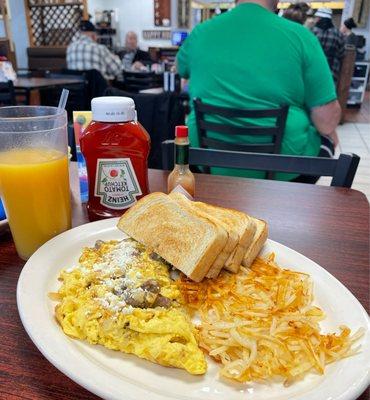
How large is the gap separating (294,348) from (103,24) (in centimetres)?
1289

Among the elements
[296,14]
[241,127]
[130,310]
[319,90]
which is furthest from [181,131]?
[296,14]

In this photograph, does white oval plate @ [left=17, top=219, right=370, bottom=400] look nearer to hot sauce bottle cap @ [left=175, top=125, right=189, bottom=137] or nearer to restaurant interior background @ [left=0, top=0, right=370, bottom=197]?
hot sauce bottle cap @ [left=175, top=125, right=189, bottom=137]

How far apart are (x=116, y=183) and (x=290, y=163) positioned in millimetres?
700

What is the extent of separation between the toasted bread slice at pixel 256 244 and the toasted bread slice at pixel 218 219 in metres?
0.05

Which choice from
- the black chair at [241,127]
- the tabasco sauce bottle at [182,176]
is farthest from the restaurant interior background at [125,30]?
the tabasco sauce bottle at [182,176]

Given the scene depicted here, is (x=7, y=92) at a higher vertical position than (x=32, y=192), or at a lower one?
lower

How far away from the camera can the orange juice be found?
2.68 feet

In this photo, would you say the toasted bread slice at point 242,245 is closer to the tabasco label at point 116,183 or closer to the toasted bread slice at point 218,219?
the toasted bread slice at point 218,219

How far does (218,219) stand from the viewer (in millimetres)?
846

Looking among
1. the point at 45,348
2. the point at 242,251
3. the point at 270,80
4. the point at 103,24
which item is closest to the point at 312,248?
the point at 242,251

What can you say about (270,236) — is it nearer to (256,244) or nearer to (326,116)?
(256,244)

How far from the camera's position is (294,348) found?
23.3 inches

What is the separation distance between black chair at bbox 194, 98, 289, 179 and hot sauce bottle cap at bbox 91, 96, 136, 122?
1008 mm

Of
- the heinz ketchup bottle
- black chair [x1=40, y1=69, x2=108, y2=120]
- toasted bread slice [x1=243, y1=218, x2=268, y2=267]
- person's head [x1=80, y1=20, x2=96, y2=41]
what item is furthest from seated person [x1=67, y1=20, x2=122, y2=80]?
toasted bread slice [x1=243, y1=218, x2=268, y2=267]
